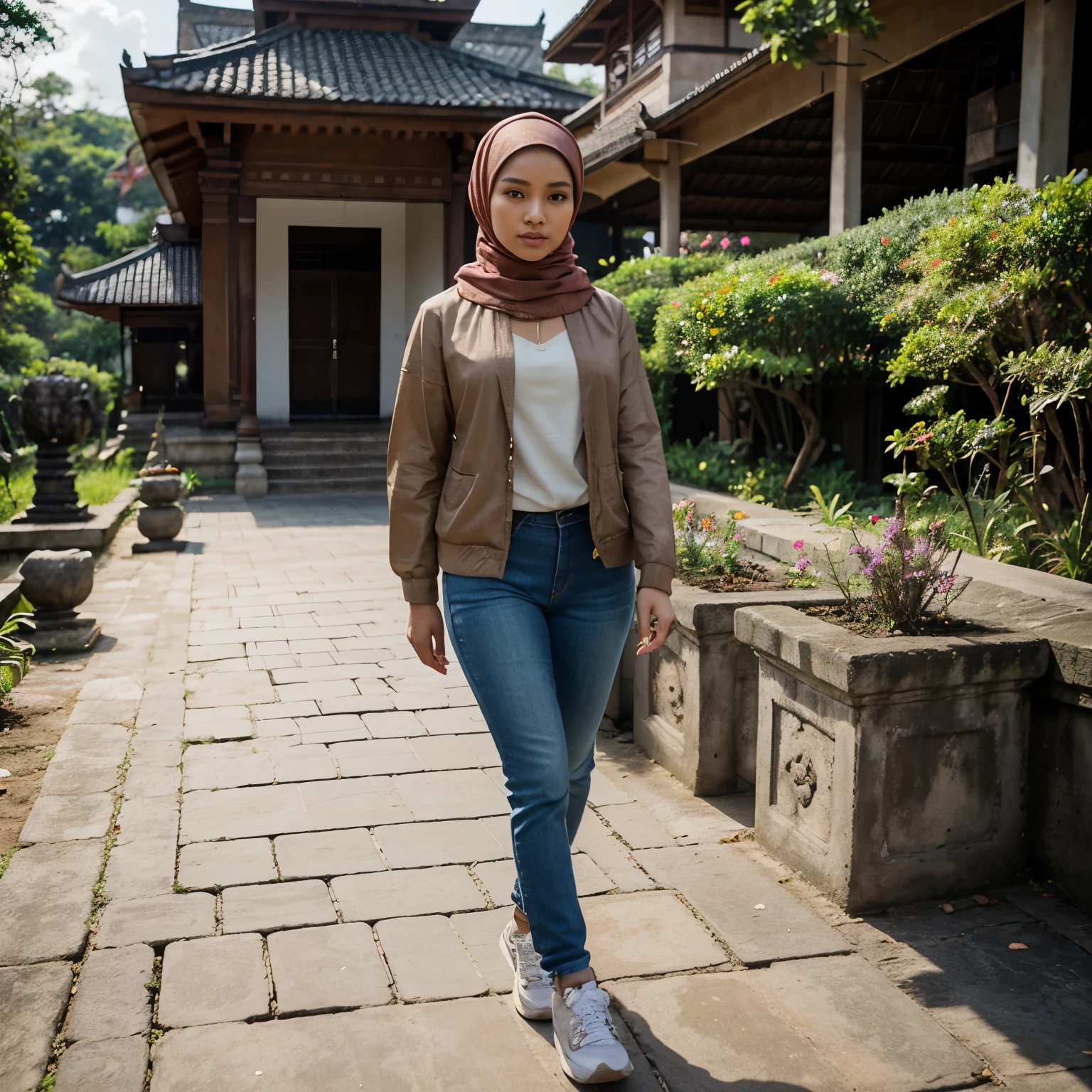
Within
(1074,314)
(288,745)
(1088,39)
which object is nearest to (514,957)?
(288,745)

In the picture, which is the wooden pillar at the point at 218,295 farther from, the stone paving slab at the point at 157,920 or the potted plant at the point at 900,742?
the potted plant at the point at 900,742

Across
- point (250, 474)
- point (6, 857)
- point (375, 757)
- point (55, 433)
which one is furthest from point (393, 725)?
point (250, 474)

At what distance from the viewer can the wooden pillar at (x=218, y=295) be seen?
592 inches

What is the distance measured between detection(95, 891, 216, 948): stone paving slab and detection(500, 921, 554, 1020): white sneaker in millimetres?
895

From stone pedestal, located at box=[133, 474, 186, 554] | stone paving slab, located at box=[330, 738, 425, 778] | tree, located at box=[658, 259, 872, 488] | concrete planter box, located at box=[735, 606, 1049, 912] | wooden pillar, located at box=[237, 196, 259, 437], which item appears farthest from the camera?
wooden pillar, located at box=[237, 196, 259, 437]

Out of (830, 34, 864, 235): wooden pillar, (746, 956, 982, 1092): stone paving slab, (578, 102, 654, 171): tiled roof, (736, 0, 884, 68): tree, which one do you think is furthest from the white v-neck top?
(578, 102, 654, 171): tiled roof

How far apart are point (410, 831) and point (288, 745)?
3.52 ft

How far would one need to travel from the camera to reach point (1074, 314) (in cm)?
573

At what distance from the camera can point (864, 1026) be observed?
2.61 metres

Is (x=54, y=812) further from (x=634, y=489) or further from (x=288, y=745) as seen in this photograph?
(x=634, y=489)

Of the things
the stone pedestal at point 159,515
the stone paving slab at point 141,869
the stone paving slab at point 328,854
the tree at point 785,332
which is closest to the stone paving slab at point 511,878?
the stone paving slab at point 328,854

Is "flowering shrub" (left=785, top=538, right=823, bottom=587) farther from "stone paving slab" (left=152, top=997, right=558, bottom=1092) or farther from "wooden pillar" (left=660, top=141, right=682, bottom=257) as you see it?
"wooden pillar" (left=660, top=141, right=682, bottom=257)

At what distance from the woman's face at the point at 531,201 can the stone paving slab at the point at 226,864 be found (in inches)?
78.8

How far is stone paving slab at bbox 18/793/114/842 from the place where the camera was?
369 cm
